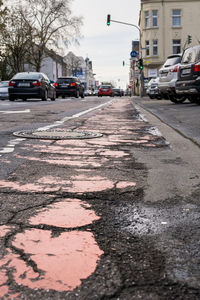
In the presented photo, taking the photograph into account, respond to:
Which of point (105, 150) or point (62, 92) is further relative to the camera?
point (62, 92)

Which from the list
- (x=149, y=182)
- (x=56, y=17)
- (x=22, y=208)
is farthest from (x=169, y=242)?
(x=56, y=17)

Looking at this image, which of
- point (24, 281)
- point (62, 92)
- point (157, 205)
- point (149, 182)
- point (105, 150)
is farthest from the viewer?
point (62, 92)

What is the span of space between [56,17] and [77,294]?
57.9 metres

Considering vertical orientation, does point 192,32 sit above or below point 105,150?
above

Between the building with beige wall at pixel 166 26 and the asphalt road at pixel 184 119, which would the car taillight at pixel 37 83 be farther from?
the building with beige wall at pixel 166 26

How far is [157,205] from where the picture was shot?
226 centimetres

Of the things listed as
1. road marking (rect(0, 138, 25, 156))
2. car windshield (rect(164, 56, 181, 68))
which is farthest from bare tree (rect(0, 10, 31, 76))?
road marking (rect(0, 138, 25, 156))

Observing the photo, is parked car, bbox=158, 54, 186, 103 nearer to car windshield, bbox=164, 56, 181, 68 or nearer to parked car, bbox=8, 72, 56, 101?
car windshield, bbox=164, 56, 181, 68

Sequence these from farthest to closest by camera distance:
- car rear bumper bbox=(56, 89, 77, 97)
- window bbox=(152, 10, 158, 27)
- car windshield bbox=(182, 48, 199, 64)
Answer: window bbox=(152, 10, 158, 27), car rear bumper bbox=(56, 89, 77, 97), car windshield bbox=(182, 48, 199, 64)

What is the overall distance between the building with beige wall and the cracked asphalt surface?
49.2m

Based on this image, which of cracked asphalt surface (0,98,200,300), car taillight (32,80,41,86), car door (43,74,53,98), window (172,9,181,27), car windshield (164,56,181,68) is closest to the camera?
cracked asphalt surface (0,98,200,300)

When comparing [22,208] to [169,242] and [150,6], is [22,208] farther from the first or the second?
[150,6]

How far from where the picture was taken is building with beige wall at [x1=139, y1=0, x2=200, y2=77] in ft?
166

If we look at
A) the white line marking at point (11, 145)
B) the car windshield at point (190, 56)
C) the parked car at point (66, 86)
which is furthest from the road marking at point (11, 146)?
the parked car at point (66, 86)
